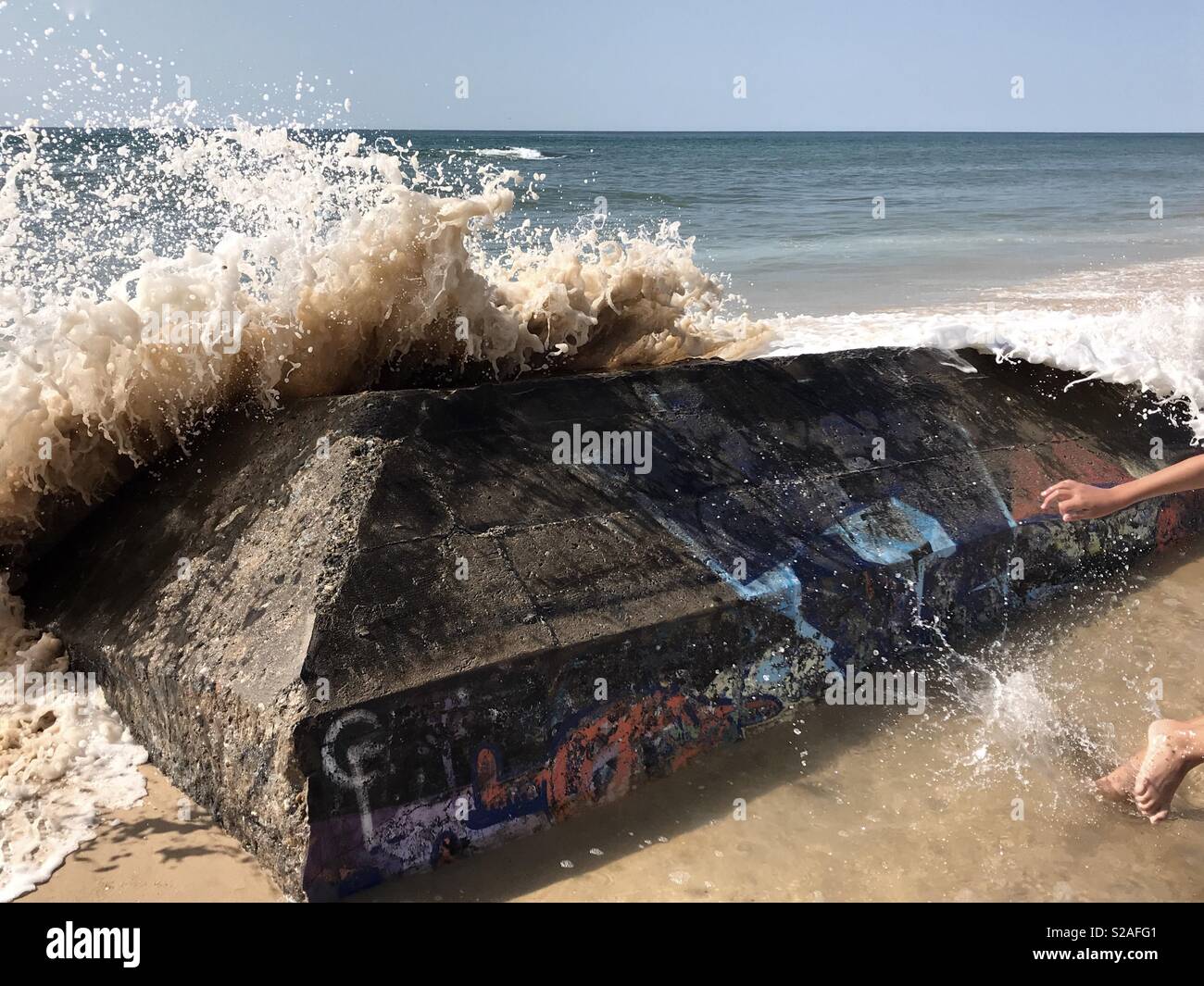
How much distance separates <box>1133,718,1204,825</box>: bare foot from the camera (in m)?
2.80

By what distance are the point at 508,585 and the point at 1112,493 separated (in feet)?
6.09

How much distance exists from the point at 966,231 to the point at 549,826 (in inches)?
677

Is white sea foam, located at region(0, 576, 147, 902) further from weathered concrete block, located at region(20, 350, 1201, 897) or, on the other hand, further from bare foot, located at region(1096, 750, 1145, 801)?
bare foot, located at region(1096, 750, 1145, 801)

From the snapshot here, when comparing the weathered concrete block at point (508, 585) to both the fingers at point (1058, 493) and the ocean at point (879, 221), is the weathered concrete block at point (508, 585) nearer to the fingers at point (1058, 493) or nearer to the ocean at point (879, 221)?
the fingers at point (1058, 493)

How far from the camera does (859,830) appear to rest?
2.78 m

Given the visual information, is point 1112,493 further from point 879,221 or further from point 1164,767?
point 879,221

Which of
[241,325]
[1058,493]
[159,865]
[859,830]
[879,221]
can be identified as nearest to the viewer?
[159,865]

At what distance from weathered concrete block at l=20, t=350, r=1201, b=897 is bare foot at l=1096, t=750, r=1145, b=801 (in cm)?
83

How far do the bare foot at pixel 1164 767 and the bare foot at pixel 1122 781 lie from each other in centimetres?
3

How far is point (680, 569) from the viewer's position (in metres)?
3.15

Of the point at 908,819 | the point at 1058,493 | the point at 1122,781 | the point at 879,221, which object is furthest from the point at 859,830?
the point at 879,221

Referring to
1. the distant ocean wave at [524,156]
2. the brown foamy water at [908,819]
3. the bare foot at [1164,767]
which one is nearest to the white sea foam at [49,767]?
the brown foamy water at [908,819]

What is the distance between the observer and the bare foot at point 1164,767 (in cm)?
280

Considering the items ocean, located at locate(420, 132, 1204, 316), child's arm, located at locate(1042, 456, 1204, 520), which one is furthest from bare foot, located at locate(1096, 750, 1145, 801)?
ocean, located at locate(420, 132, 1204, 316)
